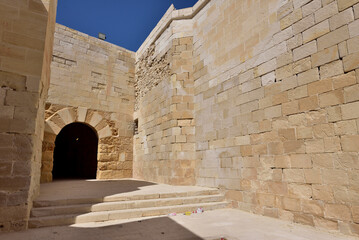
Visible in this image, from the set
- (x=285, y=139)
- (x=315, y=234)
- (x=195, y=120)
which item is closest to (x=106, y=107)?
(x=195, y=120)

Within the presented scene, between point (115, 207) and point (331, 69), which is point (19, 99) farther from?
point (331, 69)

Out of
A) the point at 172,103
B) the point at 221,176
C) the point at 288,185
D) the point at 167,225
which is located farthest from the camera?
the point at 172,103

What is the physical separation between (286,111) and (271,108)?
0.30 m

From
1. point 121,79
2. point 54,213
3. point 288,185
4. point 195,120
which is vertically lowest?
point 54,213

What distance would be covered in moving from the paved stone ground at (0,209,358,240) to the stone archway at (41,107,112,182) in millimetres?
4345

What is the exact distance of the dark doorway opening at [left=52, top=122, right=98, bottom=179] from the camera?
9.45m

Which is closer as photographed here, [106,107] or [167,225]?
[167,225]

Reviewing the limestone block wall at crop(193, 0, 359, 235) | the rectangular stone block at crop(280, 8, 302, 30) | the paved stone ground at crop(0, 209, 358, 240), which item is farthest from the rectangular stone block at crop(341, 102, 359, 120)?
the rectangular stone block at crop(280, 8, 302, 30)

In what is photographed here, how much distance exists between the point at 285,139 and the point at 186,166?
279cm

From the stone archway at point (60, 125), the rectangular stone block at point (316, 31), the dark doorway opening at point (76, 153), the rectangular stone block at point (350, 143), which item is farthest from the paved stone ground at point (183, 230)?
the dark doorway opening at point (76, 153)

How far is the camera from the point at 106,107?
27.0 ft

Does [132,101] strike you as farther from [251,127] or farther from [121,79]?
[251,127]

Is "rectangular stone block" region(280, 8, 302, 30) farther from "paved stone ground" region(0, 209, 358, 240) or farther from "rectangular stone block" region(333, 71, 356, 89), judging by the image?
"paved stone ground" region(0, 209, 358, 240)

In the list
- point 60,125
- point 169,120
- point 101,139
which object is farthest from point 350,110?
point 60,125
